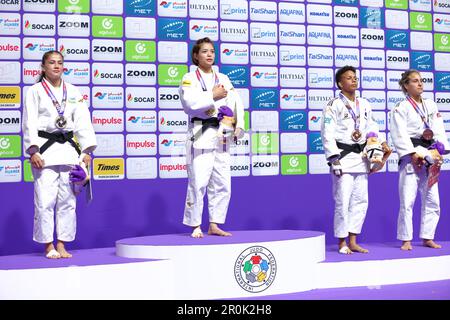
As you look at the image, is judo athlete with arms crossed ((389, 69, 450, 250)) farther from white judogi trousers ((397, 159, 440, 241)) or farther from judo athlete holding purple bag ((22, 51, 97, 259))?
judo athlete holding purple bag ((22, 51, 97, 259))

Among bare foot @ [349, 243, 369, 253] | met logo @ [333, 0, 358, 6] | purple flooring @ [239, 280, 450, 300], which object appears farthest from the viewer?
met logo @ [333, 0, 358, 6]

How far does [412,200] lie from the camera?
18.2 ft

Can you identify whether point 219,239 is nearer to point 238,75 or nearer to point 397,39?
point 238,75

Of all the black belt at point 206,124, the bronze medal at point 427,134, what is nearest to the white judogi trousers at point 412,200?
the bronze medal at point 427,134

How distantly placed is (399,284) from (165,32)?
345cm

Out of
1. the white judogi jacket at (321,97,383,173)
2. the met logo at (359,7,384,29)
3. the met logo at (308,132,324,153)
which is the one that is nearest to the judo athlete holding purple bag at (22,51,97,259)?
the white judogi jacket at (321,97,383,173)

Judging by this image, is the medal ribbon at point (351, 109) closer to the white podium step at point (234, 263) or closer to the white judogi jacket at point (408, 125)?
the white judogi jacket at point (408, 125)

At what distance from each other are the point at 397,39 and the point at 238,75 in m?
2.14

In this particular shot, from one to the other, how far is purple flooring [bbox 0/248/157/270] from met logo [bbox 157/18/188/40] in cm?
238

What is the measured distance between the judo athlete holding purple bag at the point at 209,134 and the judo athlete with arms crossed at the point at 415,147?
157cm

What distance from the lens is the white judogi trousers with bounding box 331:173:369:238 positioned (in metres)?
5.38

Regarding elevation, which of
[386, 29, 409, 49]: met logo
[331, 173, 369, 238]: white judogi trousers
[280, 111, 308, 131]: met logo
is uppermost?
[386, 29, 409, 49]: met logo

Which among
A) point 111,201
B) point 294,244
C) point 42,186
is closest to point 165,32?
point 111,201

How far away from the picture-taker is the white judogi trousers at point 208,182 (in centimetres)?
517
